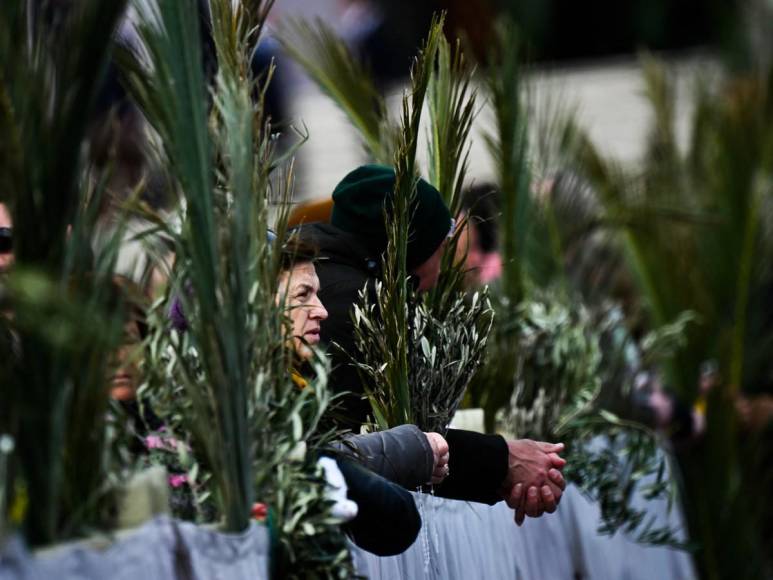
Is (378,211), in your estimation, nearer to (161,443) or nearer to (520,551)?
(161,443)

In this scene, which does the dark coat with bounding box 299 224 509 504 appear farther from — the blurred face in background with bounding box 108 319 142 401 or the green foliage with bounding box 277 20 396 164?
the green foliage with bounding box 277 20 396 164

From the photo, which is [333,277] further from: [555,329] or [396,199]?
[555,329]

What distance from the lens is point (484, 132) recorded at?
529 cm

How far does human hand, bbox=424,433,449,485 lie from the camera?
320 cm

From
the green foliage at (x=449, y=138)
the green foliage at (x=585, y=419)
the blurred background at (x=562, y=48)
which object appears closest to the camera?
the green foliage at (x=449, y=138)

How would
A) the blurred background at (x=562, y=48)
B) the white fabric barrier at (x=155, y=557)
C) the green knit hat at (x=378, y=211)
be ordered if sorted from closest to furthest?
the white fabric barrier at (x=155, y=557) < the green knit hat at (x=378, y=211) < the blurred background at (x=562, y=48)

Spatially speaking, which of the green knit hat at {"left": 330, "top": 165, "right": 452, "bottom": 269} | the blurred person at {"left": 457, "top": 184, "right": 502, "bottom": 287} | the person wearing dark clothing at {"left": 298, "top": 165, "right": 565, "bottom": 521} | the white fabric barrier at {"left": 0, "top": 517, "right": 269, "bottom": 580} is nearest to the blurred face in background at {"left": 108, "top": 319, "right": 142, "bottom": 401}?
the white fabric barrier at {"left": 0, "top": 517, "right": 269, "bottom": 580}

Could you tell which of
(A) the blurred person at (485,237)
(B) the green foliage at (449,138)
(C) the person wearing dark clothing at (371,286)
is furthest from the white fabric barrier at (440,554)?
(A) the blurred person at (485,237)

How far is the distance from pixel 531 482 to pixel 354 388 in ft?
1.49

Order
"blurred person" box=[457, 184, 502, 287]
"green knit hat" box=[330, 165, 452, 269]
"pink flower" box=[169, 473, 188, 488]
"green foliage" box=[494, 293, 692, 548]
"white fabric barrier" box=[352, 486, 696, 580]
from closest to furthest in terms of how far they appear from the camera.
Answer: "pink flower" box=[169, 473, 188, 488], "white fabric barrier" box=[352, 486, 696, 580], "green knit hat" box=[330, 165, 452, 269], "green foliage" box=[494, 293, 692, 548], "blurred person" box=[457, 184, 502, 287]

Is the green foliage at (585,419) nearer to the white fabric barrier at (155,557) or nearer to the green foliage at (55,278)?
the white fabric barrier at (155,557)

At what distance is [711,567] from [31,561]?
4.64m

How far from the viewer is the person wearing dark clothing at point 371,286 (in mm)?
3482

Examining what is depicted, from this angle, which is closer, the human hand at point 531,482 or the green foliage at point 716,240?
the human hand at point 531,482
